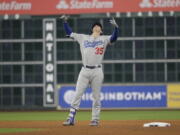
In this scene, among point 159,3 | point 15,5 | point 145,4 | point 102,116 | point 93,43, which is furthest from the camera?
point 15,5

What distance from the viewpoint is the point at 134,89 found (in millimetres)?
25531

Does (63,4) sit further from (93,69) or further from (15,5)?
(93,69)

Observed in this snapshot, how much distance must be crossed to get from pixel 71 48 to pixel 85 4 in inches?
77.3

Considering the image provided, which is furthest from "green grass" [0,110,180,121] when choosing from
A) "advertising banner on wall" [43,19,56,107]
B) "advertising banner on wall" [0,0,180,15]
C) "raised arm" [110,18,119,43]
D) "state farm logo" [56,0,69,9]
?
"raised arm" [110,18,119,43]

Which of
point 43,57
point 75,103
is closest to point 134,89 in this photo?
point 43,57

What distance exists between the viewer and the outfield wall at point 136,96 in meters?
25.5

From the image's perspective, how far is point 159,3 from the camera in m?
24.4

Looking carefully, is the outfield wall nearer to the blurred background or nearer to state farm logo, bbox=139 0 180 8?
the blurred background

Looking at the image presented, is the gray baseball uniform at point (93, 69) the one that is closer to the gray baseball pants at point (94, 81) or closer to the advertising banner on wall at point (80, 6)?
the gray baseball pants at point (94, 81)

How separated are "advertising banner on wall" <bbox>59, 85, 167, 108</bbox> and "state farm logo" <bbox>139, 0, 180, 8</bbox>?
340 centimetres

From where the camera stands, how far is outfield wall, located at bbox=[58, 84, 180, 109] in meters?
25.5

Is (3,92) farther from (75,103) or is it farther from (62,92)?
(75,103)

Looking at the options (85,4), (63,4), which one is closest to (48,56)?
(63,4)

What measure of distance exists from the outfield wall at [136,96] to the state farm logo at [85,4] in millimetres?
3396
